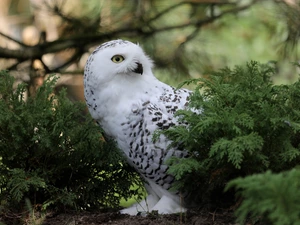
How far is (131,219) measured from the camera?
7.09ft

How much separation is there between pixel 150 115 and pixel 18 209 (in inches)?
28.4

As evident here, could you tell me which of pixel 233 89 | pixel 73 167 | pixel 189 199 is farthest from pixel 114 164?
pixel 233 89

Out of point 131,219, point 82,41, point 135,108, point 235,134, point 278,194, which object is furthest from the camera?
point 82,41

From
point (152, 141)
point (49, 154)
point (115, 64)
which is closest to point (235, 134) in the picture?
point (152, 141)

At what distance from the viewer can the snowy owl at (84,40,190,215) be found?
2250 millimetres

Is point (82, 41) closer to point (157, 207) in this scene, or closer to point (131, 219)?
point (157, 207)

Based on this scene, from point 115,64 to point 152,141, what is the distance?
0.38m

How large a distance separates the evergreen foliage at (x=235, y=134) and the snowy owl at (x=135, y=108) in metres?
0.12

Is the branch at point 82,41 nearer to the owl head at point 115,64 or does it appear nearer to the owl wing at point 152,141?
the owl head at point 115,64

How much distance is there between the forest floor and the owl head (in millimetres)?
575

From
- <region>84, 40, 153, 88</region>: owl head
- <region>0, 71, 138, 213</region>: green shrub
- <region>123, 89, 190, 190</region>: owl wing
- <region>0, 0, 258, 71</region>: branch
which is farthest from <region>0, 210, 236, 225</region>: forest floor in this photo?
<region>0, 0, 258, 71</region>: branch

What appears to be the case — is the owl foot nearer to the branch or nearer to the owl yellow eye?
the owl yellow eye

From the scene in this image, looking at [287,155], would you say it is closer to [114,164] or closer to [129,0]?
[114,164]

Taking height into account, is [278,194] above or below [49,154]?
below
